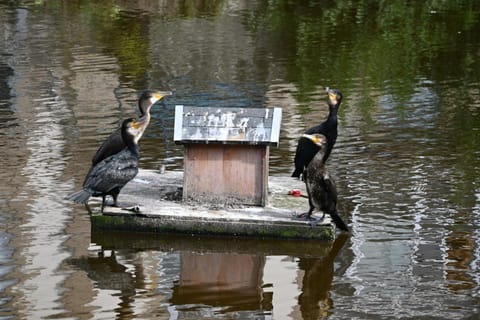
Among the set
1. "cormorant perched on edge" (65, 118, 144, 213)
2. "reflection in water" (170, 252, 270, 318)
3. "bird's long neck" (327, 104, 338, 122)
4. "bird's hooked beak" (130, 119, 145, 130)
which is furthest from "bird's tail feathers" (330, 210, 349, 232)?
"bird's hooked beak" (130, 119, 145, 130)

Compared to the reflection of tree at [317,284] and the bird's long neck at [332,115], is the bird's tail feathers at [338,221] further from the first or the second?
the bird's long neck at [332,115]

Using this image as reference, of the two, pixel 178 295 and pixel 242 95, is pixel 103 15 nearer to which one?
pixel 242 95

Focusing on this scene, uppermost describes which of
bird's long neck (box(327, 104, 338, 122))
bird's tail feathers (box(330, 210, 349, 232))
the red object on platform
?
bird's long neck (box(327, 104, 338, 122))

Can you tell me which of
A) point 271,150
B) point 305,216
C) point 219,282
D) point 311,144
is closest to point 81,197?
point 219,282

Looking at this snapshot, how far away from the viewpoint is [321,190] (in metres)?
11.9

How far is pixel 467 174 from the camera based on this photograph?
14.7 metres

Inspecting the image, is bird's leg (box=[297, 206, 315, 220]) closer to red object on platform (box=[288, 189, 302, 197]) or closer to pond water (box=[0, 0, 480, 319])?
pond water (box=[0, 0, 480, 319])

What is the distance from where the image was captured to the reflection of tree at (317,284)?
33.4 ft

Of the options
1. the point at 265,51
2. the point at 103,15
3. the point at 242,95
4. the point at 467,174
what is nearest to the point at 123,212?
the point at 467,174

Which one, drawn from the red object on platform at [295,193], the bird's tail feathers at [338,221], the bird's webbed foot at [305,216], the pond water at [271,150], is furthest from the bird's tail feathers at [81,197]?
the bird's tail feathers at [338,221]

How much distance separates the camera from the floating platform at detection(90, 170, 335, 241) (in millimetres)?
11820

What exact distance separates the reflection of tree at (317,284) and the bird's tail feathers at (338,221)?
8 centimetres

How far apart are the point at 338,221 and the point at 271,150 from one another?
390 centimetres

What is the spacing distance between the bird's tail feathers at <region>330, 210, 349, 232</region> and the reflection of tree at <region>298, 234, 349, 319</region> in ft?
0.26
